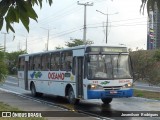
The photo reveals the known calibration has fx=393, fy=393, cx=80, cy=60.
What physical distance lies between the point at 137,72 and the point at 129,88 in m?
8.93

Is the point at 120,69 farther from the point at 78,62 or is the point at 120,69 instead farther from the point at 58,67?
the point at 58,67

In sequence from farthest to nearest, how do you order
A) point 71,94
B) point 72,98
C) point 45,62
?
point 45,62 → point 71,94 → point 72,98

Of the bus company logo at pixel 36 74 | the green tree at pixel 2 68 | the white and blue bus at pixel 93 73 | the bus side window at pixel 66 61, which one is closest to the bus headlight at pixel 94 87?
the white and blue bus at pixel 93 73

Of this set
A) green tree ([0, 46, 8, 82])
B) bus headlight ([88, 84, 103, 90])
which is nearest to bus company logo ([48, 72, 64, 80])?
green tree ([0, 46, 8, 82])

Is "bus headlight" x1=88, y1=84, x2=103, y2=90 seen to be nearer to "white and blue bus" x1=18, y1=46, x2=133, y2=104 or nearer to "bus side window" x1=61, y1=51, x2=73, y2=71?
"white and blue bus" x1=18, y1=46, x2=133, y2=104

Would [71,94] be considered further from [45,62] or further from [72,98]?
[45,62]

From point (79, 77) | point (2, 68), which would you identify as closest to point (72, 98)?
point (79, 77)

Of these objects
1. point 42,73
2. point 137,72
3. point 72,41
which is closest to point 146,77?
point 137,72

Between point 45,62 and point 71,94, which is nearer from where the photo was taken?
point 71,94

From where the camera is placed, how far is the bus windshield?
57.6 feet

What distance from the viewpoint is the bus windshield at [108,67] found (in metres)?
17.5

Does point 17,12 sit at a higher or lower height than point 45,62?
lower

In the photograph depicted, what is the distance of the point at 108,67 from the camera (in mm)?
17750

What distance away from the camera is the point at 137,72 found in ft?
87.5
